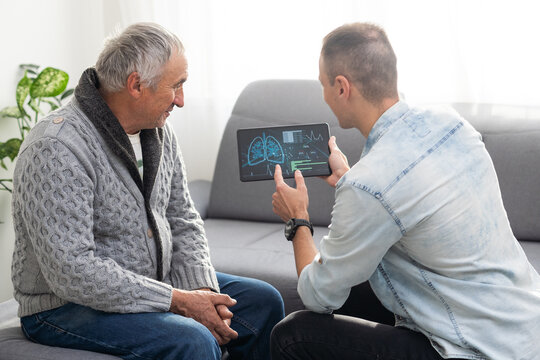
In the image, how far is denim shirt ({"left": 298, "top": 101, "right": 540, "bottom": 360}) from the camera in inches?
48.0

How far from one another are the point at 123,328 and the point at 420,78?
1722 mm

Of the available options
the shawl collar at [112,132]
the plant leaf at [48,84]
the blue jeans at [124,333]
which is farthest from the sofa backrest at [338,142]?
the blue jeans at [124,333]

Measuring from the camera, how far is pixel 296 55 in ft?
9.29

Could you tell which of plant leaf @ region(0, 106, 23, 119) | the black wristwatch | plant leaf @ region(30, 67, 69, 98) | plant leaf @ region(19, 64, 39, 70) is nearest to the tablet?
the black wristwatch

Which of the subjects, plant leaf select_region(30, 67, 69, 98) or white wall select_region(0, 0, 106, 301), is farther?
white wall select_region(0, 0, 106, 301)

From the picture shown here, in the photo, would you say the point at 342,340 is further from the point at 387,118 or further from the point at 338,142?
the point at 338,142

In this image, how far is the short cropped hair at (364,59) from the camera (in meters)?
1.34

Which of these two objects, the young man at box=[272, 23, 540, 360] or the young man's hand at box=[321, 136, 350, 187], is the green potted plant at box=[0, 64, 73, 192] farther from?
the young man at box=[272, 23, 540, 360]

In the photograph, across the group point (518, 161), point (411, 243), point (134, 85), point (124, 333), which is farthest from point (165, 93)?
point (518, 161)

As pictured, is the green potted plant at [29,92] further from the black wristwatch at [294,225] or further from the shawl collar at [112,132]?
the black wristwatch at [294,225]

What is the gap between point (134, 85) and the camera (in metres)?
1.50

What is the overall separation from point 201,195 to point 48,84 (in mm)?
747

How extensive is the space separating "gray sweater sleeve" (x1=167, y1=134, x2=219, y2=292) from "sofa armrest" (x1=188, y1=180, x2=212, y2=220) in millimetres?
869

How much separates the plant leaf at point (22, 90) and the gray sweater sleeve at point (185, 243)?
3.47ft
